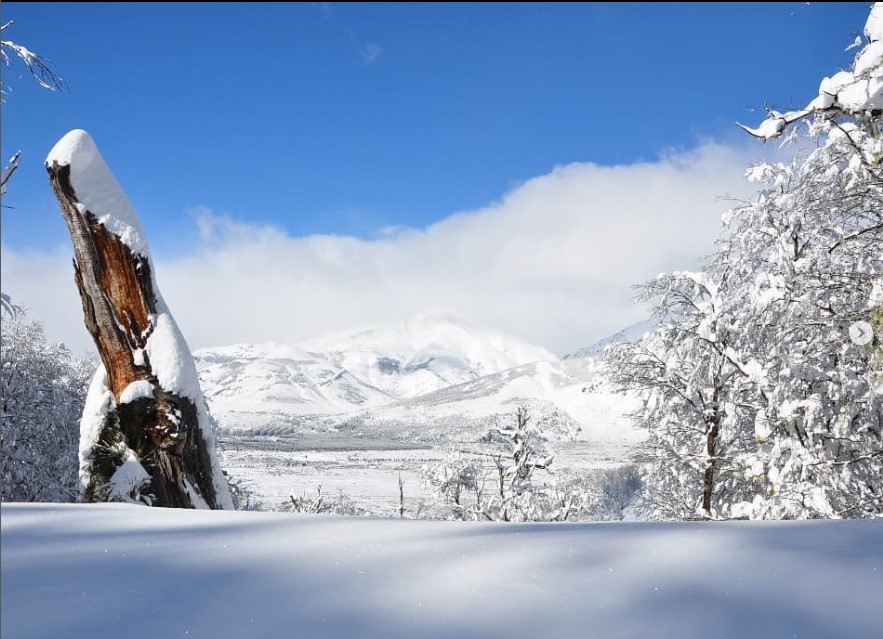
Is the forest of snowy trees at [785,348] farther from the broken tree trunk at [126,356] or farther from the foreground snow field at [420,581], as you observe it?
the foreground snow field at [420,581]

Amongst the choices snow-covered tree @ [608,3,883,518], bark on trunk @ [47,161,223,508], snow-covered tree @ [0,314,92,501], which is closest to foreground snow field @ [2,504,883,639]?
bark on trunk @ [47,161,223,508]

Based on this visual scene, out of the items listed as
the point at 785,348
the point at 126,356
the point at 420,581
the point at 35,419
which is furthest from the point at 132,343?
the point at 35,419

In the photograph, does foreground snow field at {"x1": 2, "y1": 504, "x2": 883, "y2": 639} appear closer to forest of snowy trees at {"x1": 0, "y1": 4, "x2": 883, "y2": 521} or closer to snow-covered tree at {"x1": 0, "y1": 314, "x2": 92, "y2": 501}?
forest of snowy trees at {"x1": 0, "y1": 4, "x2": 883, "y2": 521}

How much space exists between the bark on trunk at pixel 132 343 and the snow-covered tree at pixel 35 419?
11.7m

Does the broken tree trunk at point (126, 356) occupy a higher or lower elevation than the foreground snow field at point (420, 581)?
higher

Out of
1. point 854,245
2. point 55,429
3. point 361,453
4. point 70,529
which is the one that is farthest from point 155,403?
point 361,453

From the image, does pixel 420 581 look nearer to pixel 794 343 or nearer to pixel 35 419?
pixel 794 343

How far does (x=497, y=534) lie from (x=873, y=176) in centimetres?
481

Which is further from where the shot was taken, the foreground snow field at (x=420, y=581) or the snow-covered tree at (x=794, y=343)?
the snow-covered tree at (x=794, y=343)

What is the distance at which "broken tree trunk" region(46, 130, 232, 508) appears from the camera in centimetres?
517

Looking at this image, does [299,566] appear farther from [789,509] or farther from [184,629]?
[789,509]

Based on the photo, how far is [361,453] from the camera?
154m

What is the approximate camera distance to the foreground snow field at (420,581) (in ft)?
4.76

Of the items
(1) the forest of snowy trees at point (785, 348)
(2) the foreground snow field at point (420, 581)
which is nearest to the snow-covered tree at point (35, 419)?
(1) the forest of snowy trees at point (785, 348)
